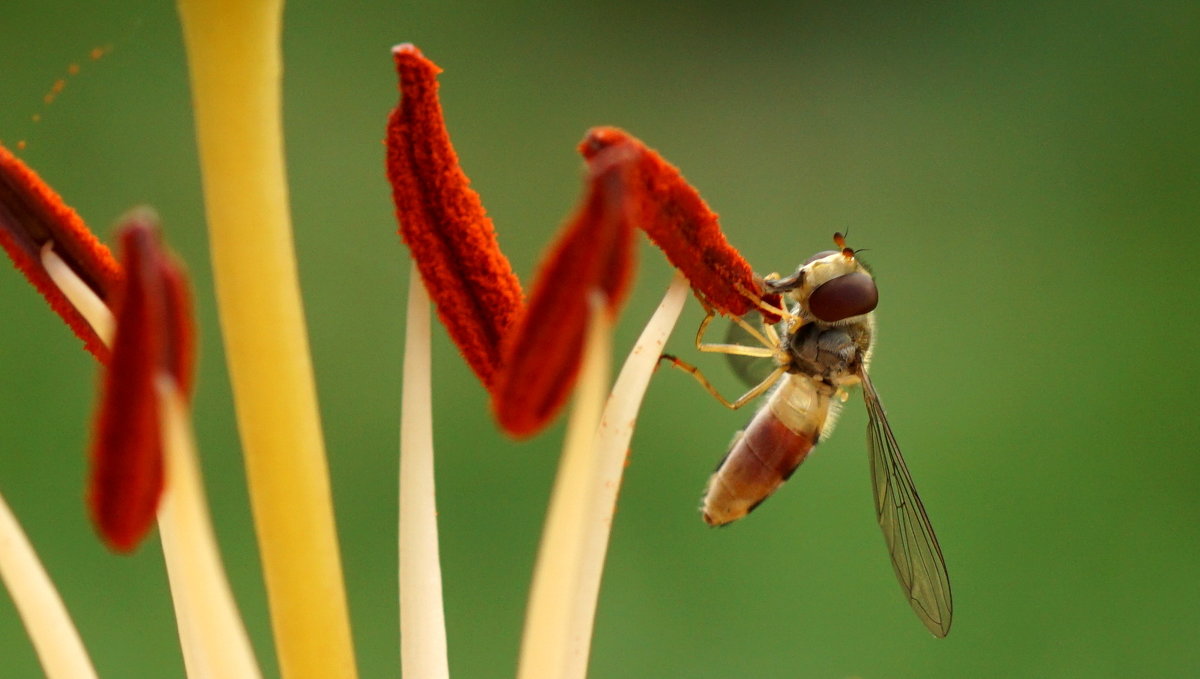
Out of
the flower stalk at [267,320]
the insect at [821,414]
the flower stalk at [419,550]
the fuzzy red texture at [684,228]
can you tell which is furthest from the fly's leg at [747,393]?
the flower stalk at [267,320]

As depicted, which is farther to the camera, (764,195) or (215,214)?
(764,195)

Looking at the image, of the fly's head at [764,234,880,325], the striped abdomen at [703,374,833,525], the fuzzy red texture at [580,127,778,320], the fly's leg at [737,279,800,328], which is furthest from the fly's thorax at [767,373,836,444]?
the fuzzy red texture at [580,127,778,320]

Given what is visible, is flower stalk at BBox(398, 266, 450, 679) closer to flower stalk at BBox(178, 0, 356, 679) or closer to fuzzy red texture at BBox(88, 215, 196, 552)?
flower stalk at BBox(178, 0, 356, 679)

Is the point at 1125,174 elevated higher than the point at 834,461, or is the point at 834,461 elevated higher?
the point at 1125,174

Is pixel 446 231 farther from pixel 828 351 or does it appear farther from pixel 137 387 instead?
pixel 828 351

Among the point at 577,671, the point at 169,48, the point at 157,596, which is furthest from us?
the point at 169,48

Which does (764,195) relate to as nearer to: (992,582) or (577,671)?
(992,582)

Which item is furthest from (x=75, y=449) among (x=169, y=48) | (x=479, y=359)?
(x=479, y=359)

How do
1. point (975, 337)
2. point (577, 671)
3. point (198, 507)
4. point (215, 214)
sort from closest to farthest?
point (198, 507) → point (215, 214) → point (577, 671) → point (975, 337)
